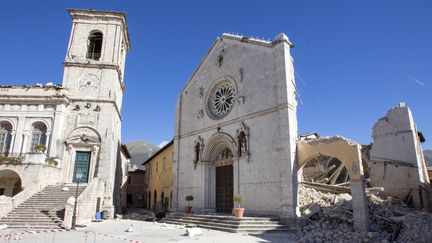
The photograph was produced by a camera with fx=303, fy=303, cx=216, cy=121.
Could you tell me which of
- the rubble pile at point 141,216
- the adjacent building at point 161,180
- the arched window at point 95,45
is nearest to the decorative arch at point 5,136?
the arched window at point 95,45

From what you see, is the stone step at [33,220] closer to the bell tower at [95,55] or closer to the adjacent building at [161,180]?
the bell tower at [95,55]

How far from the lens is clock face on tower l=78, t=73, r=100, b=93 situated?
24250mm

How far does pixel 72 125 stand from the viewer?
23.1 metres

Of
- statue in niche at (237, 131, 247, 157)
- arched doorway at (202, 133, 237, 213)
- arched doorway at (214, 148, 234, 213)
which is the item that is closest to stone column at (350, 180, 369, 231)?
statue in niche at (237, 131, 247, 157)

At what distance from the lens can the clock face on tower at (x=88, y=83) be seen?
24250mm

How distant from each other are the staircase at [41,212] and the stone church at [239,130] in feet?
25.3

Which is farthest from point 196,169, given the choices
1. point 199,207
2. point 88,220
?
point 88,220

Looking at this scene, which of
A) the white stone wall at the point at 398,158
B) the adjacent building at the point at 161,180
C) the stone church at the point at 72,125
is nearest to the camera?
the white stone wall at the point at 398,158

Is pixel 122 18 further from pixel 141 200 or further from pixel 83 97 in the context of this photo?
pixel 141 200

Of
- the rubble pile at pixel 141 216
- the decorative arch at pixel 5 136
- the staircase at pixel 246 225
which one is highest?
the decorative arch at pixel 5 136

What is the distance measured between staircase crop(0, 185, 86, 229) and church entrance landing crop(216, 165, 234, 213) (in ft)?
30.0

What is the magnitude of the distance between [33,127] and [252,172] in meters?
17.1

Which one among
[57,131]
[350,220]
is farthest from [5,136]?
[350,220]

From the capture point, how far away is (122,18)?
87.7 ft
